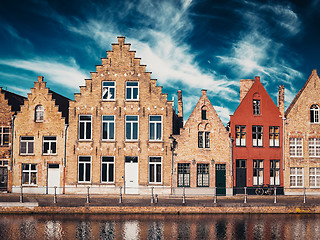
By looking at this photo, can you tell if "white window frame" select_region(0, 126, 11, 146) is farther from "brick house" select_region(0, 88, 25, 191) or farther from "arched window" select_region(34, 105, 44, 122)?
"arched window" select_region(34, 105, 44, 122)

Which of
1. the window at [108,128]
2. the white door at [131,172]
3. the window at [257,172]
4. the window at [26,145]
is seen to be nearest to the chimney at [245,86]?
the window at [257,172]

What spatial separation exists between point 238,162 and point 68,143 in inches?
608

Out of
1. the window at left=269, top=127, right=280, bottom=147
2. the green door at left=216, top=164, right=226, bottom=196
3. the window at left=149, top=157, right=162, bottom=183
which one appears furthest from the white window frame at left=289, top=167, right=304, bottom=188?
the window at left=149, top=157, right=162, bottom=183

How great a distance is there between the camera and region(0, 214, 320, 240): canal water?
16234 mm

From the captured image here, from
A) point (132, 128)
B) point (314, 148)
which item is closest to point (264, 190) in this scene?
point (314, 148)

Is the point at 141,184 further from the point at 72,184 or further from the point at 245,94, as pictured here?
the point at 245,94

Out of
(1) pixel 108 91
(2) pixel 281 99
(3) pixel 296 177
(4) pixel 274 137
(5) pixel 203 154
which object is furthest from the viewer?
(2) pixel 281 99

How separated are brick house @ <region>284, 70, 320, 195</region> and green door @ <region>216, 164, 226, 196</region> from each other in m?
5.96

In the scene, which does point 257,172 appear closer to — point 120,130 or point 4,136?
point 120,130

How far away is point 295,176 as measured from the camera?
29.5 meters

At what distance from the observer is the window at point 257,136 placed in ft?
97.2

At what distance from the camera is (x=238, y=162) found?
29.2 metres

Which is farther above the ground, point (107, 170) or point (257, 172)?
point (107, 170)

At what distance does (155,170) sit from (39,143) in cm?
1076
